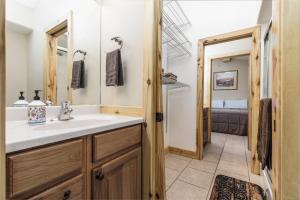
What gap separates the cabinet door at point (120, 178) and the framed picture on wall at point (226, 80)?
544cm

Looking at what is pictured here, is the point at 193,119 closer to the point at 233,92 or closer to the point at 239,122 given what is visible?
the point at 239,122

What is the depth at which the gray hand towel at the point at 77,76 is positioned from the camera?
1.40 metres

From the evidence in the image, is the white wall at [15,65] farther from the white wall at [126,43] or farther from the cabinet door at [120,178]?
the cabinet door at [120,178]

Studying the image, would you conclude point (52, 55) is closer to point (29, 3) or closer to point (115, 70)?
A: point (29, 3)

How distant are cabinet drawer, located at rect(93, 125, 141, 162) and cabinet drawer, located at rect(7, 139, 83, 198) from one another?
9 cm

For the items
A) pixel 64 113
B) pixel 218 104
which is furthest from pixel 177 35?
pixel 218 104

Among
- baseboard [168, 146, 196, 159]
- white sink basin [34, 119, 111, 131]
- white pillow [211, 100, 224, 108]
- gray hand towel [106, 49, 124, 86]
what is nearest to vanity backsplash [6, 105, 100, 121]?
white sink basin [34, 119, 111, 131]

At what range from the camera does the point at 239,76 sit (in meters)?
5.46

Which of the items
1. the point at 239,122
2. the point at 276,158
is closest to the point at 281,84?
the point at 276,158

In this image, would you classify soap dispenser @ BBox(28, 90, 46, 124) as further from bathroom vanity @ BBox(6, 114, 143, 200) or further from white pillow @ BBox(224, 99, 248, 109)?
white pillow @ BBox(224, 99, 248, 109)

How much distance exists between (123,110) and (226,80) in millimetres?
5374

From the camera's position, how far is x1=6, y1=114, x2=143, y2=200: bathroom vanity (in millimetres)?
531

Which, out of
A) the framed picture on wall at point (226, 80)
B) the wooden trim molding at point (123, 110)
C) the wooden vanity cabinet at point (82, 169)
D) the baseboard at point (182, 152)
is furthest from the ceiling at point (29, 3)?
the framed picture on wall at point (226, 80)

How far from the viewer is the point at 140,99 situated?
1.20 metres
